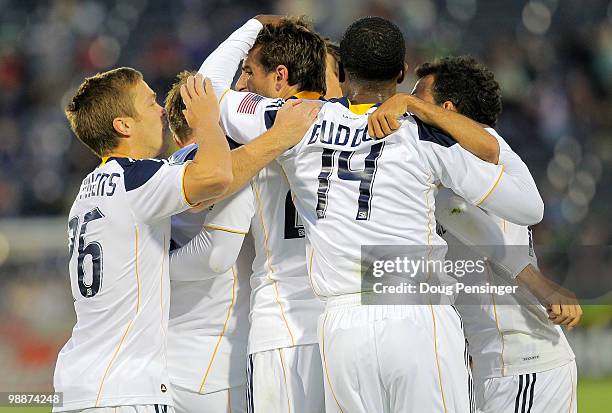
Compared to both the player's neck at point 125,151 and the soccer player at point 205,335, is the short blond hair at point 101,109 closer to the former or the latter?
the player's neck at point 125,151

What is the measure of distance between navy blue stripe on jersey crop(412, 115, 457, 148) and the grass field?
599 cm

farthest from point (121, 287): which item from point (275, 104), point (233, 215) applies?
point (275, 104)

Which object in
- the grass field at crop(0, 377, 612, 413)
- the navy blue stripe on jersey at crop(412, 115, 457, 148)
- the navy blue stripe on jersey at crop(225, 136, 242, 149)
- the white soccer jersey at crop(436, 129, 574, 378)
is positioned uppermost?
the navy blue stripe on jersey at crop(225, 136, 242, 149)

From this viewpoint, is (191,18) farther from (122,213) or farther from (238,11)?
(122,213)

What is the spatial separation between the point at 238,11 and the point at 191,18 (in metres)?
0.92

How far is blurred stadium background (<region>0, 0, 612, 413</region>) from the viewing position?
42.9 feet

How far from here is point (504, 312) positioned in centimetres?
463

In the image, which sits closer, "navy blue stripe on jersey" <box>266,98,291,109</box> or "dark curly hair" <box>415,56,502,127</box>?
"navy blue stripe on jersey" <box>266,98,291,109</box>

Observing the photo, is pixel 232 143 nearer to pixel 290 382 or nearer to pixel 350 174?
pixel 350 174

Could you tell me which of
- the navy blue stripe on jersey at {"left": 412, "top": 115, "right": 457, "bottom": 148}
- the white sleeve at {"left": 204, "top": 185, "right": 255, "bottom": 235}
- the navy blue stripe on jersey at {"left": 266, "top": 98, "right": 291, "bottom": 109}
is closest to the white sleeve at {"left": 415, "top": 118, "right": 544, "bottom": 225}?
the navy blue stripe on jersey at {"left": 412, "top": 115, "right": 457, "bottom": 148}

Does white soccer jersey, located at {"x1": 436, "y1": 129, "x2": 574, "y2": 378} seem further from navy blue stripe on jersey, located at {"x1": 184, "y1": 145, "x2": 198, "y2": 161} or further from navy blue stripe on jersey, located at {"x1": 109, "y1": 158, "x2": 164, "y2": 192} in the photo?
navy blue stripe on jersey, located at {"x1": 109, "y1": 158, "x2": 164, "y2": 192}

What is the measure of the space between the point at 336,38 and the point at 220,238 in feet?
32.9

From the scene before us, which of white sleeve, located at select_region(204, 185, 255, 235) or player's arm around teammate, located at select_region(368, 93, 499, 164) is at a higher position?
player's arm around teammate, located at select_region(368, 93, 499, 164)

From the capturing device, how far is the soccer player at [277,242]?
4090 mm
